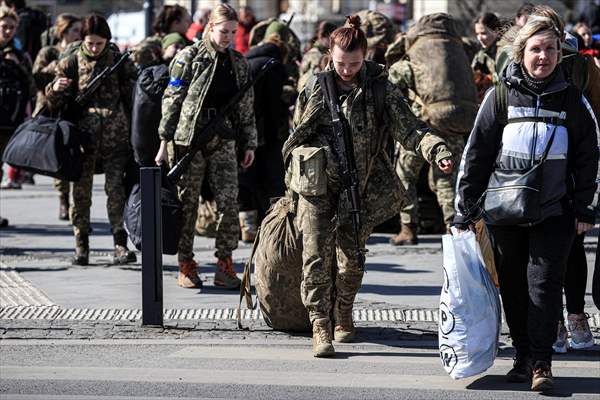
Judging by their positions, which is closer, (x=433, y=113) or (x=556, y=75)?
(x=556, y=75)

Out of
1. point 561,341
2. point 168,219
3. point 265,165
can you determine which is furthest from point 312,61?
point 561,341

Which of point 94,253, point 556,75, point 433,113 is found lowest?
point 94,253

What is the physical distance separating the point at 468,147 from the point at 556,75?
1.74ft

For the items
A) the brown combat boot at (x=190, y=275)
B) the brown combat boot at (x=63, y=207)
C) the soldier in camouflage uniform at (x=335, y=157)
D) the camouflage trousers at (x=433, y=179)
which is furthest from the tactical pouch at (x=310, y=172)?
the brown combat boot at (x=63, y=207)

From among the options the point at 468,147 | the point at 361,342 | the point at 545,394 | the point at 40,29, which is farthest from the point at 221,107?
the point at 40,29

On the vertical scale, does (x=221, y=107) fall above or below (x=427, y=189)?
above

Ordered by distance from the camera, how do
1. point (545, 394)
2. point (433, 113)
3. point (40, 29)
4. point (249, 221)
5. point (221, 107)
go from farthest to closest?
point (40, 29), point (249, 221), point (433, 113), point (221, 107), point (545, 394)

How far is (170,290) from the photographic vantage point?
9.82 metres

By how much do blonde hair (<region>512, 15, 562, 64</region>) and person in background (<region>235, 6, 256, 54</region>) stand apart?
30.1 feet

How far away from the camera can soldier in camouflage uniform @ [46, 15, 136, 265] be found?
10758 mm

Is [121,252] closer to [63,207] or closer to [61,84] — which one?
[61,84]

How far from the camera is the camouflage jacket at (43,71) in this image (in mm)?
11423

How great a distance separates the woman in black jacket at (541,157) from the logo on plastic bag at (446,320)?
36 cm

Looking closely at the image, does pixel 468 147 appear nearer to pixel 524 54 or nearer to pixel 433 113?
pixel 524 54
